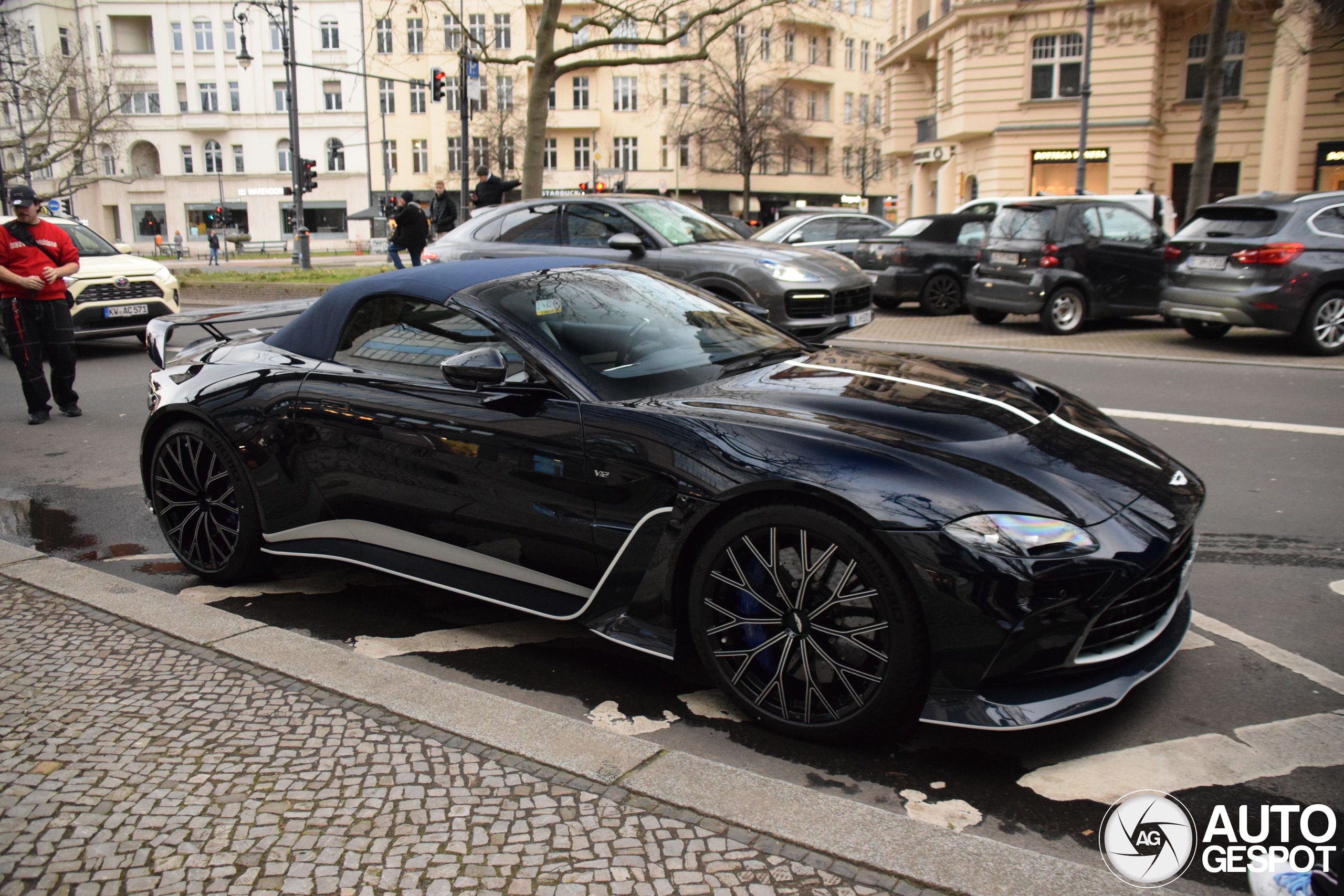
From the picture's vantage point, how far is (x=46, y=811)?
2.78 m

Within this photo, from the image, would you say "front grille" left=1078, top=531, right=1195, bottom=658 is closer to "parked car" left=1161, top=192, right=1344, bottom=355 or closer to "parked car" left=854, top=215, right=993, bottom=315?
"parked car" left=1161, top=192, right=1344, bottom=355

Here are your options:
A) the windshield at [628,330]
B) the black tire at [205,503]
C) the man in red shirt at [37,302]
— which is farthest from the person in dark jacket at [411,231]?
the windshield at [628,330]

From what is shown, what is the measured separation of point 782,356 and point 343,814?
2396 mm

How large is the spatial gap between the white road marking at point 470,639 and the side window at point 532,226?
7498mm

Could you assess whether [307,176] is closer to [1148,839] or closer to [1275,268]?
[1275,268]

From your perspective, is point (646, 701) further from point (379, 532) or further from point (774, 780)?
point (379, 532)

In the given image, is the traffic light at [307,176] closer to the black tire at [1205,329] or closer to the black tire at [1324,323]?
the black tire at [1205,329]

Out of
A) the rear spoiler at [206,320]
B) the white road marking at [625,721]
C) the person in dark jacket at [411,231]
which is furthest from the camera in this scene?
the person in dark jacket at [411,231]

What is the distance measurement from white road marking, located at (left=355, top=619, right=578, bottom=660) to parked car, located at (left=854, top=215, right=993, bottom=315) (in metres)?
12.3

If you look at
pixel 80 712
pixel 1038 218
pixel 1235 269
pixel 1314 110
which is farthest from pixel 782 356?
pixel 1314 110

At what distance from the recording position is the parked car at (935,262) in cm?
1561

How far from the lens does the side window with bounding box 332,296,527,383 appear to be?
3957 mm

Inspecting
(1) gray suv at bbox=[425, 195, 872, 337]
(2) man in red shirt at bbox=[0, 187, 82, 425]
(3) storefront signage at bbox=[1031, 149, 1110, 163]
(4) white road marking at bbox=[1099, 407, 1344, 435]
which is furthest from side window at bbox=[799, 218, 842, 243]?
(3) storefront signage at bbox=[1031, 149, 1110, 163]

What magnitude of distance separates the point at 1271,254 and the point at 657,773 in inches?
409
